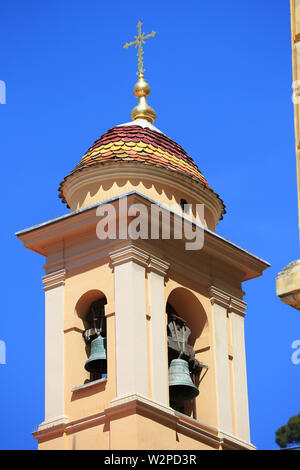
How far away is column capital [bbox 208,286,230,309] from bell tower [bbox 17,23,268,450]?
0.08 feet

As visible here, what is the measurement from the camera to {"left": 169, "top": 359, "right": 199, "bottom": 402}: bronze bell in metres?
27.8

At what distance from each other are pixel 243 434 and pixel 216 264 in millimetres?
3232

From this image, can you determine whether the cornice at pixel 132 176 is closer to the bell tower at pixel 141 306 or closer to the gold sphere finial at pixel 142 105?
the bell tower at pixel 141 306

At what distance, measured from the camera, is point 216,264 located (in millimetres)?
30031

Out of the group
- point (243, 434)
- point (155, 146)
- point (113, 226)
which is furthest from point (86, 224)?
point (243, 434)

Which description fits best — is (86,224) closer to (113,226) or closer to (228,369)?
(113,226)

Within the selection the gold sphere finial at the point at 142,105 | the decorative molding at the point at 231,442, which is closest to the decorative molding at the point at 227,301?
the decorative molding at the point at 231,442

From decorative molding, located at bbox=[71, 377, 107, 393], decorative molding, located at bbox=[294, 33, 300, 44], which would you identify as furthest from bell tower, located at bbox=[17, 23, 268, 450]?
decorative molding, located at bbox=[294, 33, 300, 44]

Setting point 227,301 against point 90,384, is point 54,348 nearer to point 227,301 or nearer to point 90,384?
point 90,384

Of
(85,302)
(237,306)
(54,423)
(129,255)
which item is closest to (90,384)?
(54,423)

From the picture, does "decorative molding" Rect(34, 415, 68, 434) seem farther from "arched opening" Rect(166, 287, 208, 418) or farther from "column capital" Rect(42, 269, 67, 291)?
"column capital" Rect(42, 269, 67, 291)

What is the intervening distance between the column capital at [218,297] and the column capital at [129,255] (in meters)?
1.92

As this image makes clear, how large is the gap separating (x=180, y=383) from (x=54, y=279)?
320 cm

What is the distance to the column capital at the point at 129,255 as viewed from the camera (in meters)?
28.0
